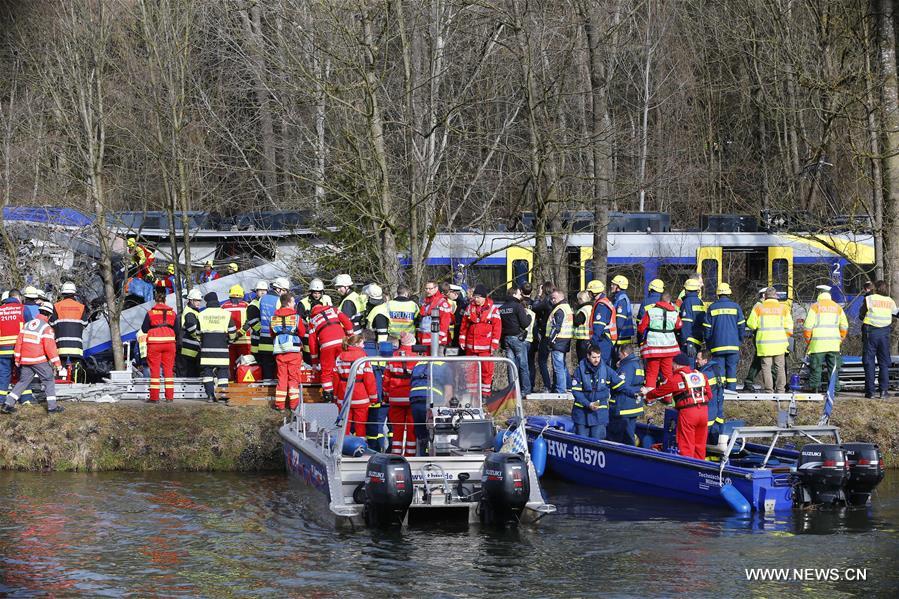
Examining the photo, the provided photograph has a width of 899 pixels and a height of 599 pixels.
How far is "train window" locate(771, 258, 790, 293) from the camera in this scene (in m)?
28.9

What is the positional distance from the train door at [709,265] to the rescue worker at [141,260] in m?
13.0

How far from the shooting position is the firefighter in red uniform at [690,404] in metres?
14.7

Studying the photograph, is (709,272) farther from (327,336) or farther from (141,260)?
(327,336)

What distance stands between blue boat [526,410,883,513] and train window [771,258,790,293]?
38.8 feet

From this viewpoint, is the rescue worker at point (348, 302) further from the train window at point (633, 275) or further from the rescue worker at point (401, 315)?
the train window at point (633, 275)

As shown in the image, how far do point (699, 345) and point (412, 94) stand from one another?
21.7ft

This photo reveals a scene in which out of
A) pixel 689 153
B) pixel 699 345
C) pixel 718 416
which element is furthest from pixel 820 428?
pixel 689 153

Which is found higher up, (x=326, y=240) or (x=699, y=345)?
(x=326, y=240)

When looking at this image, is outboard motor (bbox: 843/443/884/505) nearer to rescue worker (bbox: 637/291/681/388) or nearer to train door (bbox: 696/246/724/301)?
rescue worker (bbox: 637/291/681/388)

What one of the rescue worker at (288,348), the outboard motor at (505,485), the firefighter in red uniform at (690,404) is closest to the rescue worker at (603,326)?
the firefighter in red uniform at (690,404)

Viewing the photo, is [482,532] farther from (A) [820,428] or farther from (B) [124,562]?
(A) [820,428]

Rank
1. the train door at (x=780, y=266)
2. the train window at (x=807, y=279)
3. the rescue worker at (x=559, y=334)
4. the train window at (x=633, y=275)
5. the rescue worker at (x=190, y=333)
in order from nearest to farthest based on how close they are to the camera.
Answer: the rescue worker at (x=190, y=333), the rescue worker at (x=559, y=334), the train window at (x=807, y=279), the train door at (x=780, y=266), the train window at (x=633, y=275)

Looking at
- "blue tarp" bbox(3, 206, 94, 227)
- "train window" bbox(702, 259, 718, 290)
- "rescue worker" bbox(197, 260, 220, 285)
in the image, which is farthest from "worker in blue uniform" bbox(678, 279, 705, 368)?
"blue tarp" bbox(3, 206, 94, 227)

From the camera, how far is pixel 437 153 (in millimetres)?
21719
